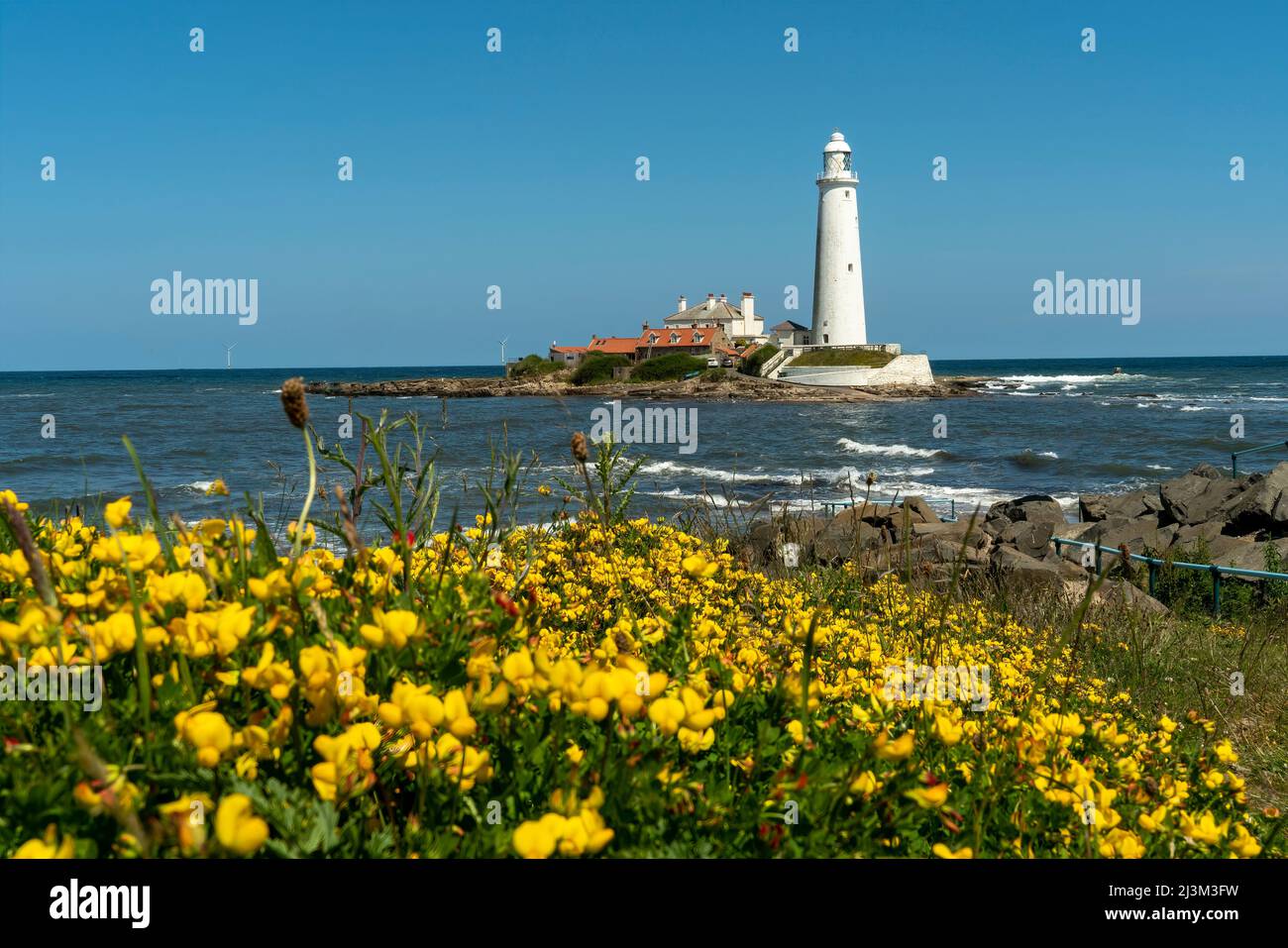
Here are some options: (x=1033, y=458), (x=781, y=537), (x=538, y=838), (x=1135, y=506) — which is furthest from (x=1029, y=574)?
(x=1033, y=458)

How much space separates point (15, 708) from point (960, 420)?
161 ft

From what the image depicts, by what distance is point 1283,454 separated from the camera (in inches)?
1111

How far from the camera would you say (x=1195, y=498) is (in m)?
14.5

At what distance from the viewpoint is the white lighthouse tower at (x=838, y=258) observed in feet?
196

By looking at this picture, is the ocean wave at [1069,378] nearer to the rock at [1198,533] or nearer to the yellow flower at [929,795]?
the rock at [1198,533]

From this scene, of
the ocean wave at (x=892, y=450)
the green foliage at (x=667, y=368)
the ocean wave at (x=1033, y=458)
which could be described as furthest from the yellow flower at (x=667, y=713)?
the green foliage at (x=667, y=368)

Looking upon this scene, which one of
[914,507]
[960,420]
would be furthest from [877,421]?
[914,507]

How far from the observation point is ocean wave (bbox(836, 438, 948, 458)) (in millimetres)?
33406

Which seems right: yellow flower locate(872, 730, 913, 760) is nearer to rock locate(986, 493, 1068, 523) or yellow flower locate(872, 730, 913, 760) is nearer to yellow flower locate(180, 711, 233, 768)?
yellow flower locate(180, 711, 233, 768)

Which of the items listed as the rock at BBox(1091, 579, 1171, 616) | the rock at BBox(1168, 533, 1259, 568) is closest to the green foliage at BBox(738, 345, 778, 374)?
the rock at BBox(1168, 533, 1259, 568)

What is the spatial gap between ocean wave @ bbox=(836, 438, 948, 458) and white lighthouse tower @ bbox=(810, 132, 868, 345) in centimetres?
2799

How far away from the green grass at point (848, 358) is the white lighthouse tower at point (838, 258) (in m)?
0.83

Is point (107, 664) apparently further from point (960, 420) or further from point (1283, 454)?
point (960, 420)

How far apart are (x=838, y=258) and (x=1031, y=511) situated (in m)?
48.2
